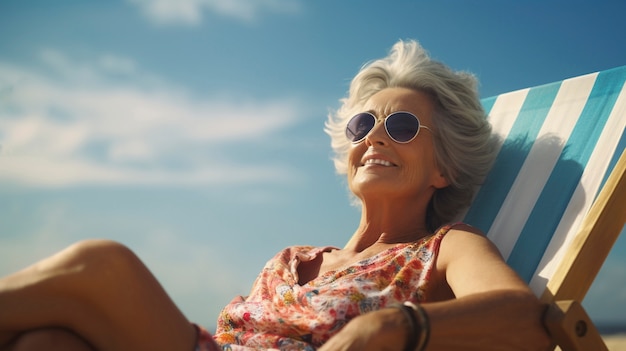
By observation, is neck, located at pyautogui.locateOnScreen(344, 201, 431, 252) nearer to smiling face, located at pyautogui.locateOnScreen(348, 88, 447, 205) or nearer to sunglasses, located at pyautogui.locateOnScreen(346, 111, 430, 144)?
smiling face, located at pyautogui.locateOnScreen(348, 88, 447, 205)

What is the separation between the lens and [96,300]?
2.29 meters

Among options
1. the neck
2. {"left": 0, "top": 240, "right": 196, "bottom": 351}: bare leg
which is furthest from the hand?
the neck

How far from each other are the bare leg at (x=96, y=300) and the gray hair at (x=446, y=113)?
1.89 meters

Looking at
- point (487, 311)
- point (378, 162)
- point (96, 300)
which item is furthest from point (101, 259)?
point (378, 162)

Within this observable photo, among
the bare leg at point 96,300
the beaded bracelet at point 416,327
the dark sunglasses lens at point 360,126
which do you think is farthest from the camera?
the dark sunglasses lens at point 360,126

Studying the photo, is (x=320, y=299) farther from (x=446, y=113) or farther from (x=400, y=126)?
(x=446, y=113)

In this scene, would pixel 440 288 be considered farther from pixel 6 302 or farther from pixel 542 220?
pixel 6 302

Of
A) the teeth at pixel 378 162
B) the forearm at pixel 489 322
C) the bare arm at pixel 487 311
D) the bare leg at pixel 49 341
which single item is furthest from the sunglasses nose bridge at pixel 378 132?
the bare leg at pixel 49 341

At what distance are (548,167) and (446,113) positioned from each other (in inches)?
25.1

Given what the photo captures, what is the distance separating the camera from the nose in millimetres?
3561

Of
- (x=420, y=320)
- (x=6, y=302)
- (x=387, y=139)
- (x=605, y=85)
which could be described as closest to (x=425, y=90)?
(x=387, y=139)

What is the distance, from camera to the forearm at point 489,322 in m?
2.20

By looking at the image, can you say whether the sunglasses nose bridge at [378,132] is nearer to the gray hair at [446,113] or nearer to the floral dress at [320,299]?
the gray hair at [446,113]

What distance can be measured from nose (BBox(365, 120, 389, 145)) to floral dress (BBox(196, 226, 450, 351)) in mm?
629
